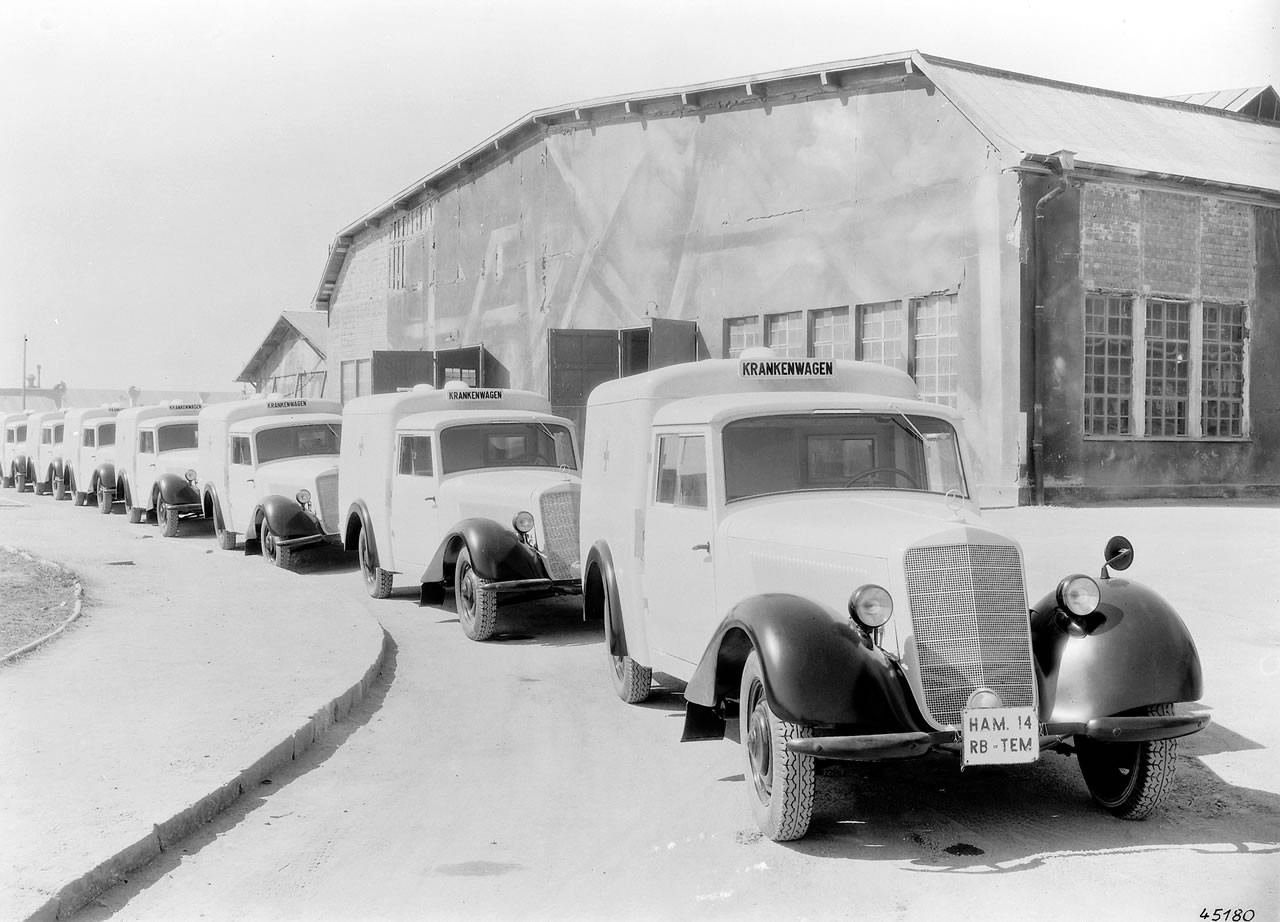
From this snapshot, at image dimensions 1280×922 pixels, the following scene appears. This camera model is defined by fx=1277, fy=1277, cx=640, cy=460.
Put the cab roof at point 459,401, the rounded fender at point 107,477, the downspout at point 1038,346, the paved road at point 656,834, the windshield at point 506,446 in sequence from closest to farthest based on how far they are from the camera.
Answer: the paved road at point 656,834 < the windshield at point 506,446 < the cab roof at point 459,401 < the downspout at point 1038,346 < the rounded fender at point 107,477

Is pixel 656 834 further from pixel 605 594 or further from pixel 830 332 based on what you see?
pixel 830 332

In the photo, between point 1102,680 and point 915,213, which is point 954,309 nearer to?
point 915,213

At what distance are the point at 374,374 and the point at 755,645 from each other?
83.3 feet

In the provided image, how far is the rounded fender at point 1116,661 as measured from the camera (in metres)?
5.29

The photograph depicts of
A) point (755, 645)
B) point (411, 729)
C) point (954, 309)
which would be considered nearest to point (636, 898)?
point (755, 645)

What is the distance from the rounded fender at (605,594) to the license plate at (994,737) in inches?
129

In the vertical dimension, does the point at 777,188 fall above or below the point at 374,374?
above

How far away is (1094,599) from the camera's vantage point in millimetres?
5480

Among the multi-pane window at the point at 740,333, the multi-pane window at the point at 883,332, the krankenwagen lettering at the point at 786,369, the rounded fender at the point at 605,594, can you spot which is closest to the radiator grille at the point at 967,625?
the krankenwagen lettering at the point at 786,369

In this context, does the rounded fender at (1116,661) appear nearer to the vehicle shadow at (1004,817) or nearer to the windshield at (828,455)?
the vehicle shadow at (1004,817)

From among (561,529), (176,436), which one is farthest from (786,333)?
(561,529)

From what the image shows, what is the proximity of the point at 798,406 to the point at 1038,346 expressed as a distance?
38.1ft

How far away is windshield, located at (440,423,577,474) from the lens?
12086 mm

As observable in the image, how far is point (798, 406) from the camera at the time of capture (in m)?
6.71
